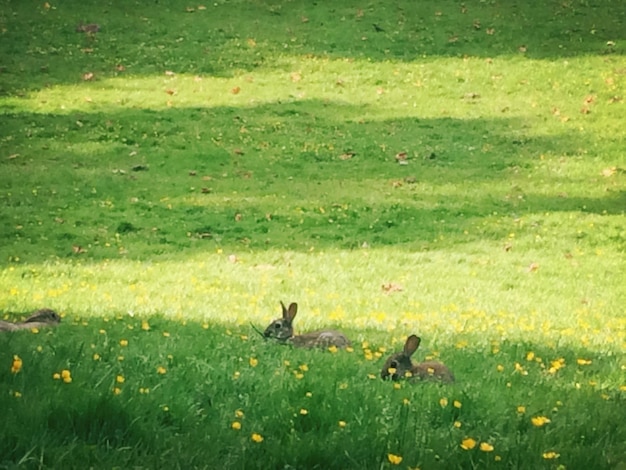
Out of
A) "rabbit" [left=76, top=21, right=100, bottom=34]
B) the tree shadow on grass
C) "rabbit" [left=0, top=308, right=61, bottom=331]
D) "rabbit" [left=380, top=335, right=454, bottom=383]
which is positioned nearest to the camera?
"rabbit" [left=380, top=335, right=454, bottom=383]

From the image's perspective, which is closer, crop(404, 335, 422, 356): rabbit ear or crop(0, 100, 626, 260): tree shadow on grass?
crop(404, 335, 422, 356): rabbit ear

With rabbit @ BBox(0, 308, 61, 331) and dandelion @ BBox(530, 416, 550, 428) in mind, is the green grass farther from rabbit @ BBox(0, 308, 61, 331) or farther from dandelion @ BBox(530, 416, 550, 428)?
rabbit @ BBox(0, 308, 61, 331)

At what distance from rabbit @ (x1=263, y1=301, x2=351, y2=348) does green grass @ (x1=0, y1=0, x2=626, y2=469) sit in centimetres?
51

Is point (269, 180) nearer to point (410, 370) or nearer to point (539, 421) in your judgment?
point (410, 370)

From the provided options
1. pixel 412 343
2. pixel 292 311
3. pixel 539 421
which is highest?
pixel 539 421

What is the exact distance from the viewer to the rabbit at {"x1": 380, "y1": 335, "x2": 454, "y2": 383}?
286 inches

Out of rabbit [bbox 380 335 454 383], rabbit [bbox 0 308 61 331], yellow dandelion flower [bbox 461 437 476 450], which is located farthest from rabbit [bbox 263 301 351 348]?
yellow dandelion flower [bbox 461 437 476 450]

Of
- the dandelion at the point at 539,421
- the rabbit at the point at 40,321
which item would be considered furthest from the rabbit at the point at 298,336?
the dandelion at the point at 539,421

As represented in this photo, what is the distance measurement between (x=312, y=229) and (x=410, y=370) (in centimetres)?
1377

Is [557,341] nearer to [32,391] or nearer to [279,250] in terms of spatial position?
[32,391]

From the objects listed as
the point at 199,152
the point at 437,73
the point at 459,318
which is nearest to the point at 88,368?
the point at 459,318

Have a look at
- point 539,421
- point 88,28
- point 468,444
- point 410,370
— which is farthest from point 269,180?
point 468,444

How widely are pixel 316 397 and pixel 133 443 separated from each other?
1497mm

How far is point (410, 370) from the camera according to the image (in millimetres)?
7375
